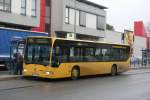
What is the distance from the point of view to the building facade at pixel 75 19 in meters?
51.7

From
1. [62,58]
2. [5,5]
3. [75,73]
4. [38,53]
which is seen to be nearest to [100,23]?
[5,5]

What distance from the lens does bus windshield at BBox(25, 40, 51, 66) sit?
22.0 m

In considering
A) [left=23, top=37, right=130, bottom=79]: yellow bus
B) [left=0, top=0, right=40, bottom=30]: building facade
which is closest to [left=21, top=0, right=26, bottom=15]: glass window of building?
[left=0, top=0, right=40, bottom=30]: building facade

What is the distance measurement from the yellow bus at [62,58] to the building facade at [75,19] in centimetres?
2091

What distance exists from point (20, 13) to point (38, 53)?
798 inches

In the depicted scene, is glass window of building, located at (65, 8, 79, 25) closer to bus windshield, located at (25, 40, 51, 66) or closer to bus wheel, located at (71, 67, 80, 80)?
bus wheel, located at (71, 67, 80, 80)

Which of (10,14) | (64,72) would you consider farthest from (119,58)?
(10,14)

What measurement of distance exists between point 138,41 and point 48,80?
183ft

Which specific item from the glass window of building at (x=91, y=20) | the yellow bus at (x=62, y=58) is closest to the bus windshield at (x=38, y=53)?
the yellow bus at (x=62, y=58)

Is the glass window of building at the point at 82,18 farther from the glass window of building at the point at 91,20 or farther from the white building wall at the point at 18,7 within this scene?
the white building wall at the point at 18,7

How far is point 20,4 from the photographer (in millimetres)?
41938

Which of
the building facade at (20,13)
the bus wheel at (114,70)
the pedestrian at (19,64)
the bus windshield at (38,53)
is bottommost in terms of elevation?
the bus wheel at (114,70)

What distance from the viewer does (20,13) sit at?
138ft

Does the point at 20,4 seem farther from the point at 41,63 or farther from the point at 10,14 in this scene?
the point at 41,63
